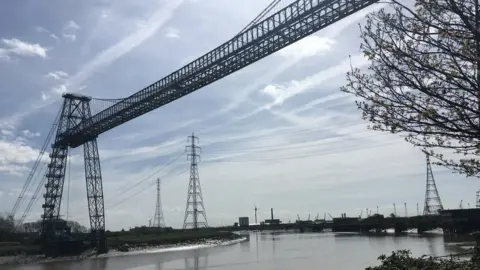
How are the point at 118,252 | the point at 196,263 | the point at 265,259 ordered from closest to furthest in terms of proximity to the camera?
the point at 196,263
the point at 265,259
the point at 118,252

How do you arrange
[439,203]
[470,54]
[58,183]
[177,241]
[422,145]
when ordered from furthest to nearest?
[439,203], [177,241], [58,183], [422,145], [470,54]

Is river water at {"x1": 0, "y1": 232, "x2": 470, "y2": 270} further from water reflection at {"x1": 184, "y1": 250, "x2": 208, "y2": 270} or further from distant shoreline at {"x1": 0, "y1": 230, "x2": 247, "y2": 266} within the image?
distant shoreline at {"x1": 0, "y1": 230, "x2": 247, "y2": 266}

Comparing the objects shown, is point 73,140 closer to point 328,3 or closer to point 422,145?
point 328,3

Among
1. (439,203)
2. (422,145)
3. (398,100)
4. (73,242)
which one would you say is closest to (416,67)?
(398,100)

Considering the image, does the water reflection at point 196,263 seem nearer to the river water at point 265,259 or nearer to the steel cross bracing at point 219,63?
the river water at point 265,259

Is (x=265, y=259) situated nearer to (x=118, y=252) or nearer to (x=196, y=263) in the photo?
(x=196, y=263)

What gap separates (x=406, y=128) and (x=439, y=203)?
12263 centimetres

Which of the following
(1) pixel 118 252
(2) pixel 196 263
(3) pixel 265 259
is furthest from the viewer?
(1) pixel 118 252

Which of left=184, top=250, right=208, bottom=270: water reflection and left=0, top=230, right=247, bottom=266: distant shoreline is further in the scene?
left=0, top=230, right=247, bottom=266: distant shoreline

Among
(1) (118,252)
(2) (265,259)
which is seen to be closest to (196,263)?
(2) (265,259)

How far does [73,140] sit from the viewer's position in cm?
6469

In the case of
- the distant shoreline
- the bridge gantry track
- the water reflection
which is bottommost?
the water reflection

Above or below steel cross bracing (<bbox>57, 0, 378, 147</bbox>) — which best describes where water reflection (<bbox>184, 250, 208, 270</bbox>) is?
below

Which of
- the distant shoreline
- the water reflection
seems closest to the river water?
the water reflection
